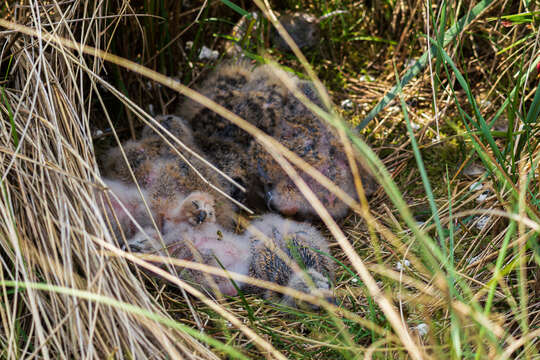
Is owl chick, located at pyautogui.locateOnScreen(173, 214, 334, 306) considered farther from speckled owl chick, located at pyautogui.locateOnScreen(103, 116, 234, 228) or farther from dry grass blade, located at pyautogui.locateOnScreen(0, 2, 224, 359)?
dry grass blade, located at pyautogui.locateOnScreen(0, 2, 224, 359)

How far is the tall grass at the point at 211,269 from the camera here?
1673mm

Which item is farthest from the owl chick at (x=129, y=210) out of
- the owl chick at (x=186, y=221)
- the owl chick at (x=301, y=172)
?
the owl chick at (x=301, y=172)

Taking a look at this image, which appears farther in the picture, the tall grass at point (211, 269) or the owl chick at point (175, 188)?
the owl chick at point (175, 188)

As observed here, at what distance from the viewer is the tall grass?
1673 mm

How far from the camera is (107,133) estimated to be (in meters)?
3.01

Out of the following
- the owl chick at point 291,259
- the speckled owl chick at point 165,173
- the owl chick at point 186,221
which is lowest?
the owl chick at point 291,259

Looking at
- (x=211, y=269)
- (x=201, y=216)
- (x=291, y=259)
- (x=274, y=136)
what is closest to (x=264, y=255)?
(x=291, y=259)

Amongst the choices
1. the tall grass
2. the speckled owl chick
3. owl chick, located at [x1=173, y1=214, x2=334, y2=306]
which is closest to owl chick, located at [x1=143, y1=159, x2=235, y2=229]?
the speckled owl chick

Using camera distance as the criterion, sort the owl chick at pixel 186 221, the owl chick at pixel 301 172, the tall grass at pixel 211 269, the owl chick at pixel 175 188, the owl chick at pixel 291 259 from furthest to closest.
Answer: the owl chick at pixel 301 172, the owl chick at pixel 175 188, the owl chick at pixel 186 221, the owl chick at pixel 291 259, the tall grass at pixel 211 269

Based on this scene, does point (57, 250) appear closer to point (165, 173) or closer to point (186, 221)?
point (186, 221)

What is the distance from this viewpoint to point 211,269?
6.44 ft

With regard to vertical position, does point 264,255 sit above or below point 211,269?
below

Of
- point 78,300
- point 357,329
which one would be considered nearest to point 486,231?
point 357,329

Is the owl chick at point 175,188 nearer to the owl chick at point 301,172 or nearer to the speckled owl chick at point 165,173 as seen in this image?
the speckled owl chick at point 165,173
